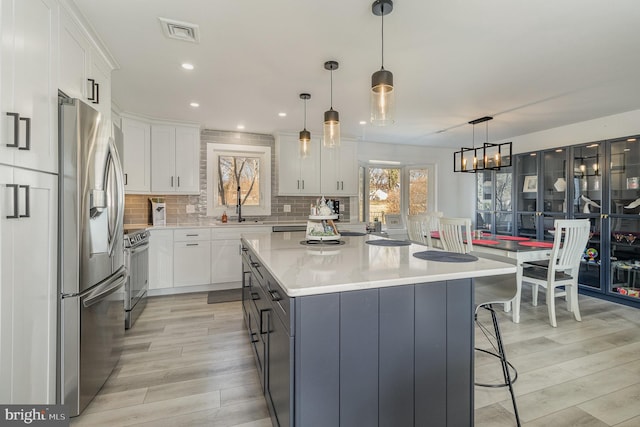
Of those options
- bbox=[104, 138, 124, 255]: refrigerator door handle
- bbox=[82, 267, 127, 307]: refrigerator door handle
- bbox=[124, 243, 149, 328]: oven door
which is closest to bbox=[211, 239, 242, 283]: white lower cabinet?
bbox=[124, 243, 149, 328]: oven door

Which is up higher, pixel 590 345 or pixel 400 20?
pixel 400 20

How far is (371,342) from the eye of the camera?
4.15 feet

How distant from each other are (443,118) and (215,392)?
13.4ft

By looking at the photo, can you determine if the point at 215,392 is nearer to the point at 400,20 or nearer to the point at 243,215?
the point at 400,20

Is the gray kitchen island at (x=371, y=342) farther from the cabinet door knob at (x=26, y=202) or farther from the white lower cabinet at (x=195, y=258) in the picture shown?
the white lower cabinet at (x=195, y=258)

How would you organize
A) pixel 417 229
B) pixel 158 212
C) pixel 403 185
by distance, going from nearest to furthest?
1. pixel 417 229
2. pixel 158 212
3. pixel 403 185

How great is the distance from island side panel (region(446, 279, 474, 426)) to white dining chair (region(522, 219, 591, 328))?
2.19 metres

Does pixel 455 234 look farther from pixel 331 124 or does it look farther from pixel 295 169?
pixel 295 169

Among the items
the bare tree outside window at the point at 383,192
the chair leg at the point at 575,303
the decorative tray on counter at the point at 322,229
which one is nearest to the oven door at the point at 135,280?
the decorative tray on counter at the point at 322,229

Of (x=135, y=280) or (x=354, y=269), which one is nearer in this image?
(x=354, y=269)

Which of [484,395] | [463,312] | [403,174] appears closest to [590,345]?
[484,395]

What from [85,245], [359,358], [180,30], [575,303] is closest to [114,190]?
[85,245]

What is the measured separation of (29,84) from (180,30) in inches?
40.7

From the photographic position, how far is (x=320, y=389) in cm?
117
